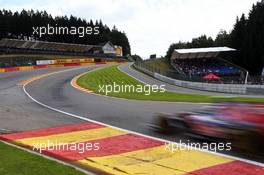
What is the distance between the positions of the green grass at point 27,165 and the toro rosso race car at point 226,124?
3.49 meters

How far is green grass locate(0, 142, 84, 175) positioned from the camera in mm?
7639

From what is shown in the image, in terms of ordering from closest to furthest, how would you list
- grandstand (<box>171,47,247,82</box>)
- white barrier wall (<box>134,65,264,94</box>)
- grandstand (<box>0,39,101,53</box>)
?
white barrier wall (<box>134,65,264,94</box>) → grandstand (<box>171,47,247,82</box>) → grandstand (<box>0,39,101,53</box>)

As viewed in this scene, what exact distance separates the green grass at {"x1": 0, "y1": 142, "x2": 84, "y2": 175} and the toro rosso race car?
3.49m

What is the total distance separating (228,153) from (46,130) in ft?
19.3

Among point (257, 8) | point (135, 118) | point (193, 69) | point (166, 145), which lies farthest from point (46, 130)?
point (257, 8)

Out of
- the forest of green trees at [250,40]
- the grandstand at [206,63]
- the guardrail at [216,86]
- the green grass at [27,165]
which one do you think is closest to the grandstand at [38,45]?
the forest of green trees at [250,40]

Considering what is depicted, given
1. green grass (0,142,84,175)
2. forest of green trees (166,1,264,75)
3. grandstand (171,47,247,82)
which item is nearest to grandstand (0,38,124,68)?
forest of green trees (166,1,264,75)

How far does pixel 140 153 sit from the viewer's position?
922 centimetres

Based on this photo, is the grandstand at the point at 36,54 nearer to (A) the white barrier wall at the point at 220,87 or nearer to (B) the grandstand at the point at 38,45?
(B) the grandstand at the point at 38,45

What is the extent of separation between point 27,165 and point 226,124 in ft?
14.2

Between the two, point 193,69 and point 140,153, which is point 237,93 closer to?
point 140,153

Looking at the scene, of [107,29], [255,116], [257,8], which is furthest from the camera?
[107,29]

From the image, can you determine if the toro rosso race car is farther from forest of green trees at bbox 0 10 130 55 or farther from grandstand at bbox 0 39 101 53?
forest of green trees at bbox 0 10 130 55

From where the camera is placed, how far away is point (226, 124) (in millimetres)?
9336
